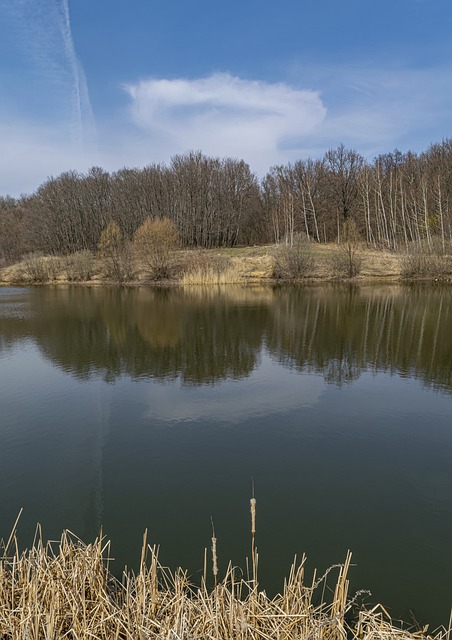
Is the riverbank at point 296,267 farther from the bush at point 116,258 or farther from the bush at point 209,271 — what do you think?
the bush at point 116,258

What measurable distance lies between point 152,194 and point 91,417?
49676mm

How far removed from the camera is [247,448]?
7758mm

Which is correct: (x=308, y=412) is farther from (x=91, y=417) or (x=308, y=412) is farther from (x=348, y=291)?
(x=348, y=291)

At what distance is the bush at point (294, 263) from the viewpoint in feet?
130

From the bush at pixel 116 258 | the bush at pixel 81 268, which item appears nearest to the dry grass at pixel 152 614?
the bush at pixel 116 258

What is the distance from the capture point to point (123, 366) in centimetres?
1349

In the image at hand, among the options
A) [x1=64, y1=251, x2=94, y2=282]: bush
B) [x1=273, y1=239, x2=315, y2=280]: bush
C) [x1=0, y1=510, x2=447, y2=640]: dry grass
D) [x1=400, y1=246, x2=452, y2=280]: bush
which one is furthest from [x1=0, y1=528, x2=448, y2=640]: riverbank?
[x1=64, y1=251, x2=94, y2=282]: bush

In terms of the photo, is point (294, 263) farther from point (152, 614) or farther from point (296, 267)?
point (152, 614)

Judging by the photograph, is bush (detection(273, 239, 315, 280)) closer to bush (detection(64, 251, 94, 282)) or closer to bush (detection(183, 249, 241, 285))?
bush (detection(183, 249, 241, 285))

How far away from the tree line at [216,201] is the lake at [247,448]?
39.6 metres

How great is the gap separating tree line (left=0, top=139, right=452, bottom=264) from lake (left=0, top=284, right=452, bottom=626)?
130ft

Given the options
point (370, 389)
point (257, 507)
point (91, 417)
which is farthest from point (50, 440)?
point (370, 389)

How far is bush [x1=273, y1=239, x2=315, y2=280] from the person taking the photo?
3950 cm

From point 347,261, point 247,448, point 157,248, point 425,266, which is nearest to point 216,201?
point 157,248
